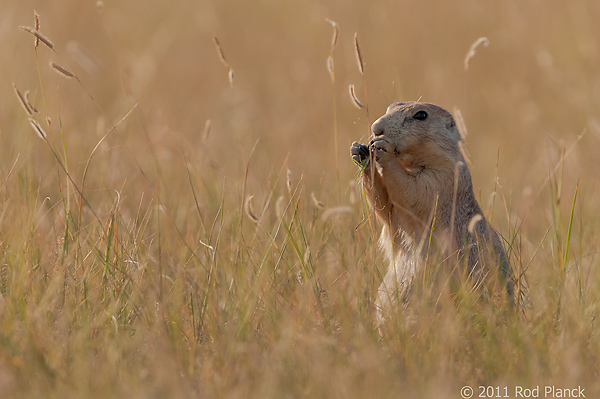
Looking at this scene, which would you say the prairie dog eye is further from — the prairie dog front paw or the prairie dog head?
the prairie dog front paw

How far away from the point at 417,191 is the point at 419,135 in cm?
30

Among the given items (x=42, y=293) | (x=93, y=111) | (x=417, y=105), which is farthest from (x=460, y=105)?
(x=42, y=293)

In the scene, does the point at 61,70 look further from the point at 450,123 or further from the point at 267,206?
the point at 450,123

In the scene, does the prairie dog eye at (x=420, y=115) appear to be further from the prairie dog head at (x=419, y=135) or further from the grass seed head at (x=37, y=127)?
the grass seed head at (x=37, y=127)

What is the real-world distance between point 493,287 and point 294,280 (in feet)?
2.93

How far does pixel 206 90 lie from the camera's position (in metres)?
9.29

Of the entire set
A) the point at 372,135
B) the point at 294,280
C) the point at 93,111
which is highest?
the point at 372,135

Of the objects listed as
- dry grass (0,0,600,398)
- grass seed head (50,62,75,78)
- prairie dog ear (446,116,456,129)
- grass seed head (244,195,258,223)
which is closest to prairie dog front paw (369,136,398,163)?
dry grass (0,0,600,398)

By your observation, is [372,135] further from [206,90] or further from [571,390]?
[206,90]

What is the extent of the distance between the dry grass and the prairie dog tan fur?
155 millimetres

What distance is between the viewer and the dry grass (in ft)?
10.0

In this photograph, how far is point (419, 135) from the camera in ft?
14.3

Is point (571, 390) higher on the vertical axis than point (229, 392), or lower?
higher

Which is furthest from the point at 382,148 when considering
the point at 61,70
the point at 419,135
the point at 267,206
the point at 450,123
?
the point at 61,70
